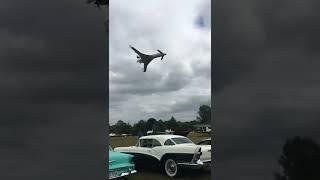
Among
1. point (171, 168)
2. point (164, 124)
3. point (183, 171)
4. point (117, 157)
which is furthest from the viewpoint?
point (171, 168)

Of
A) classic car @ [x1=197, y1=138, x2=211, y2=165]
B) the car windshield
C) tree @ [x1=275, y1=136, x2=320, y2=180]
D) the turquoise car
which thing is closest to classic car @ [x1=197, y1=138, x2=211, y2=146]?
classic car @ [x1=197, y1=138, x2=211, y2=165]

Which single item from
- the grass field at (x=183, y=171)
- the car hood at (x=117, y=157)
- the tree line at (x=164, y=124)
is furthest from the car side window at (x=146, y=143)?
the car hood at (x=117, y=157)

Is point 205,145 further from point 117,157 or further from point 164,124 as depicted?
point 117,157

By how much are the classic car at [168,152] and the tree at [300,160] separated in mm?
1373

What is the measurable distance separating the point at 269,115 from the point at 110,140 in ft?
8.94

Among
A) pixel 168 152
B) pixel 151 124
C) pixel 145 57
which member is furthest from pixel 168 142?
pixel 145 57

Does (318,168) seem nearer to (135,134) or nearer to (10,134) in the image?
(135,134)

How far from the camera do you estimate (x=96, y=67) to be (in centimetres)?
806

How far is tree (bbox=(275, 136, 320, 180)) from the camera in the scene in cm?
841

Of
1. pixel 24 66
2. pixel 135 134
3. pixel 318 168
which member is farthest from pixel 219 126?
pixel 24 66

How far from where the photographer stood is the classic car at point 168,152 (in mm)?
8250

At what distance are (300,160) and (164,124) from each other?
8.63ft

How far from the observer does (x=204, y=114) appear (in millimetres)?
8094

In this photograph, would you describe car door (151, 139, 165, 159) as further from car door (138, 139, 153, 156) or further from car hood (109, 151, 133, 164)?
car hood (109, 151, 133, 164)
